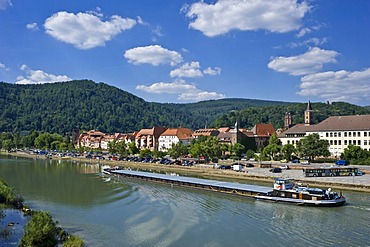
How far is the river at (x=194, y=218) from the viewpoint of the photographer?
25547 mm

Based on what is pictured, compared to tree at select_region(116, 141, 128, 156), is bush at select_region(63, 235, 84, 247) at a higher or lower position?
lower

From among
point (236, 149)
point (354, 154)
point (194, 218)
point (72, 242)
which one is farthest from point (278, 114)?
point (72, 242)

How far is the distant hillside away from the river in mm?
128891

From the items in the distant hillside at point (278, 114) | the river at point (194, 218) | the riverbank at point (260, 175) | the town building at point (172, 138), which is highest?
the distant hillside at point (278, 114)

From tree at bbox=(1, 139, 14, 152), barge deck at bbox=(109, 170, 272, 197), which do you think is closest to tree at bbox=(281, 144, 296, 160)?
barge deck at bbox=(109, 170, 272, 197)

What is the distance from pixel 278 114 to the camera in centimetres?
18562

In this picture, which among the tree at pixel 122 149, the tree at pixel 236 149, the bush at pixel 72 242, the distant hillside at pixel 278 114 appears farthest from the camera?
the distant hillside at pixel 278 114

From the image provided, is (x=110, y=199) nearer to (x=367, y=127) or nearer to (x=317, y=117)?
(x=367, y=127)

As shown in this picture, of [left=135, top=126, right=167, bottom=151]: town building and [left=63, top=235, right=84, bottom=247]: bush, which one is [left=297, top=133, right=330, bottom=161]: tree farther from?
[left=135, top=126, right=167, bottom=151]: town building

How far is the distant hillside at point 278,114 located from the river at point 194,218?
423 ft

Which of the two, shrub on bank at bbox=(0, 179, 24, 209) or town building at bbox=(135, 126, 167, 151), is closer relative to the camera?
shrub on bank at bbox=(0, 179, 24, 209)

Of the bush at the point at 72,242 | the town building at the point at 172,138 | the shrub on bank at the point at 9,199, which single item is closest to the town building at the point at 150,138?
the town building at the point at 172,138

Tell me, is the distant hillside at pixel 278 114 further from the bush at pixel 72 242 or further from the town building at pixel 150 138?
the bush at pixel 72 242

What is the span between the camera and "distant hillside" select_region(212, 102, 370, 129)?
569 feet
